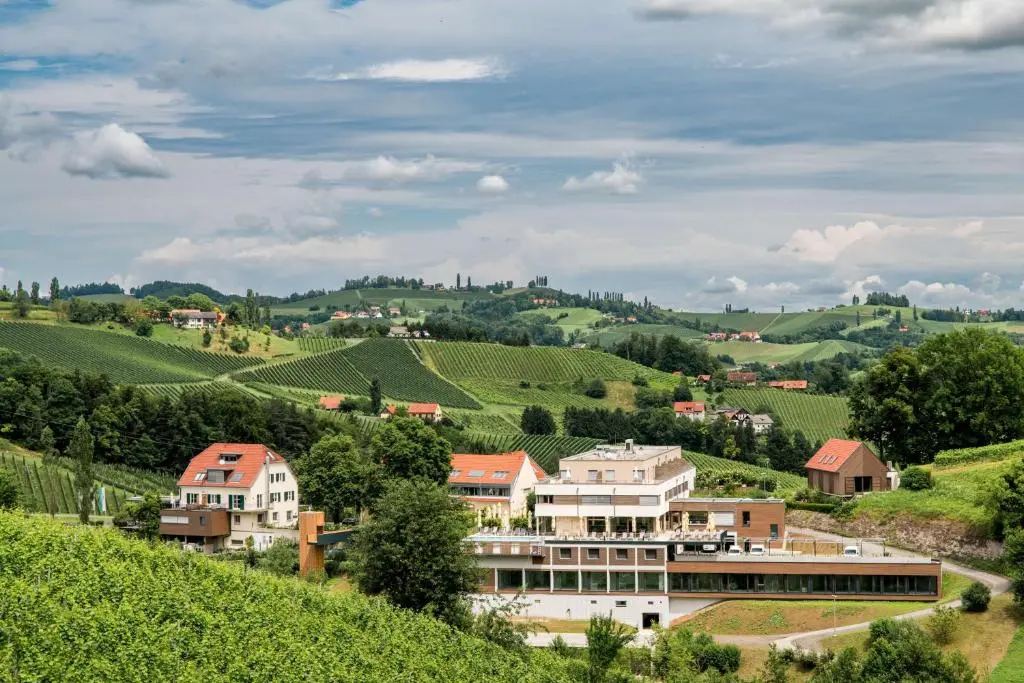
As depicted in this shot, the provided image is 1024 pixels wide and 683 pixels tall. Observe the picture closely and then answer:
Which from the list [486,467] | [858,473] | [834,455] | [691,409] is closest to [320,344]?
[691,409]

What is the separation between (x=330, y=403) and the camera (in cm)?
12094

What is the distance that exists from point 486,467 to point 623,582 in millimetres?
15597

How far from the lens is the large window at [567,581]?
59906mm

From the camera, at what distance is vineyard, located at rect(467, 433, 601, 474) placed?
98.6 metres

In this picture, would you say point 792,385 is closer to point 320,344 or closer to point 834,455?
point 320,344

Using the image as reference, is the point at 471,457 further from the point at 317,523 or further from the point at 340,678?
the point at 340,678

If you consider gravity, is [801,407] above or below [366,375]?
below

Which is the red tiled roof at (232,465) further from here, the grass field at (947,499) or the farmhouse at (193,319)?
the farmhouse at (193,319)

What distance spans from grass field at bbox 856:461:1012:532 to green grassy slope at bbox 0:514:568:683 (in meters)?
19.4

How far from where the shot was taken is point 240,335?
146250mm

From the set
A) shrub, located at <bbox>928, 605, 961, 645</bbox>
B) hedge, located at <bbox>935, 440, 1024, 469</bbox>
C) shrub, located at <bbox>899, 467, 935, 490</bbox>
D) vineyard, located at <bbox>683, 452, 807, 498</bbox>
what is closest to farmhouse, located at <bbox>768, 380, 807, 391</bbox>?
vineyard, located at <bbox>683, 452, 807, 498</bbox>

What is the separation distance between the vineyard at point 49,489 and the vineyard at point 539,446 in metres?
28.7

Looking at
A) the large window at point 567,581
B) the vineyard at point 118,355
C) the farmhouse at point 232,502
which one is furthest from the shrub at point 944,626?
the vineyard at point 118,355

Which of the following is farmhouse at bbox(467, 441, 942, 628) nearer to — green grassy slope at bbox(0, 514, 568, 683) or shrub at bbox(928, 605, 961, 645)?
shrub at bbox(928, 605, 961, 645)
